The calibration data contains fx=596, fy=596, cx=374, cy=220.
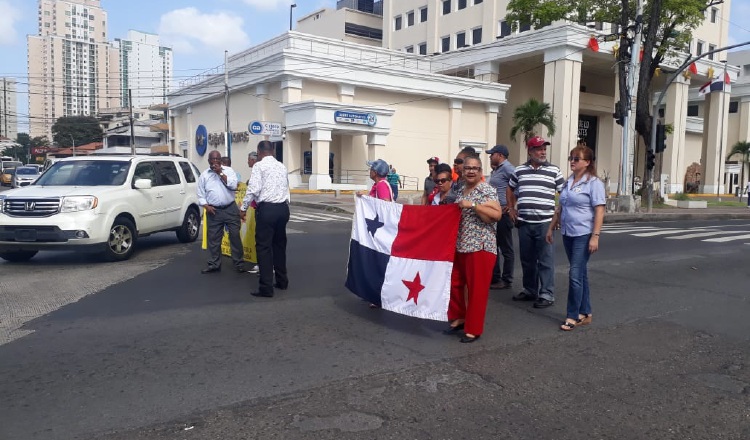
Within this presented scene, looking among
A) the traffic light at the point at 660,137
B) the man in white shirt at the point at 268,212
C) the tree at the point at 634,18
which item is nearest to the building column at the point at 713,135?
the tree at the point at 634,18

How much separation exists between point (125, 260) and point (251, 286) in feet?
10.8

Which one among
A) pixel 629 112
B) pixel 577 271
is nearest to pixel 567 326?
pixel 577 271

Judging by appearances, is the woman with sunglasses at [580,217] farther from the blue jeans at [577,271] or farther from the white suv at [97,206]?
the white suv at [97,206]

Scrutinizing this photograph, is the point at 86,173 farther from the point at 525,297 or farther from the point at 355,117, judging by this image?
the point at 355,117

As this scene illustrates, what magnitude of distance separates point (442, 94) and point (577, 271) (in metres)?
33.3

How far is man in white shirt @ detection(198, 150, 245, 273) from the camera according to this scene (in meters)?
8.80

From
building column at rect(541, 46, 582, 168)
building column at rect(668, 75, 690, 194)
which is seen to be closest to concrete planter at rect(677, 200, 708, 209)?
building column at rect(541, 46, 582, 168)

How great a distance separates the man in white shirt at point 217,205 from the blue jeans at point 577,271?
16.2 feet

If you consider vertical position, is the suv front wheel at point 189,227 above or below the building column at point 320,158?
below

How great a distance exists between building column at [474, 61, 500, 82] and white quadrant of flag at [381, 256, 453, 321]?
38.0 m

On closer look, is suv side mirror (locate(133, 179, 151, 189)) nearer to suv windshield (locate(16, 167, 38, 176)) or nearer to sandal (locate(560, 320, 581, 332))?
sandal (locate(560, 320, 581, 332))

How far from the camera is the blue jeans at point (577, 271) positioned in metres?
6.14

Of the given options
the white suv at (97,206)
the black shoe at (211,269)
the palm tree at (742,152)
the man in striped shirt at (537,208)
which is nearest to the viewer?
the man in striped shirt at (537,208)

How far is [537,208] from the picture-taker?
7.05m
